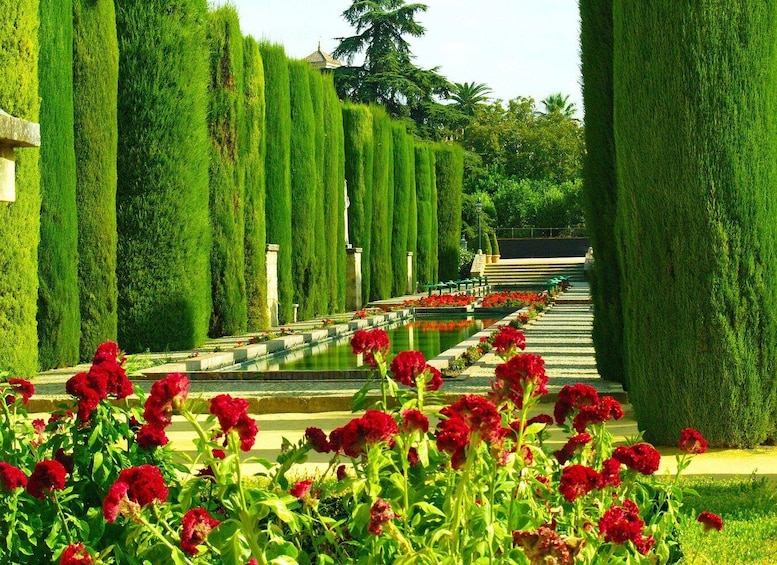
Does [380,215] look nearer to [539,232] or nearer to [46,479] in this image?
[539,232]

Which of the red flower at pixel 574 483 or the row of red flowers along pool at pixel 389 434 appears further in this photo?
the red flower at pixel 574 483

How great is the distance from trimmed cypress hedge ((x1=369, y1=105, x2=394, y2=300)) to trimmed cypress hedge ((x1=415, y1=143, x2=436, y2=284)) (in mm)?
5111

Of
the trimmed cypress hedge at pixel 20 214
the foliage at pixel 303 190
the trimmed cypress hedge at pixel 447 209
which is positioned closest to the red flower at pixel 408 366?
the trimmed cypress hedge at pixel 20 214

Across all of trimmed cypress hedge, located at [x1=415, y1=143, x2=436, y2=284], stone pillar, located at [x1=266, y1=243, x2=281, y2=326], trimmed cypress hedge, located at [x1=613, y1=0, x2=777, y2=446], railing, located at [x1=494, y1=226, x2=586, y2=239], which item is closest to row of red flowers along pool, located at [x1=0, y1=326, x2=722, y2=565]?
trimmed cypress hedge, located at [x1=613, y1=0, x2=777, y2=446]

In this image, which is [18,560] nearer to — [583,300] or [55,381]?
[55,381]

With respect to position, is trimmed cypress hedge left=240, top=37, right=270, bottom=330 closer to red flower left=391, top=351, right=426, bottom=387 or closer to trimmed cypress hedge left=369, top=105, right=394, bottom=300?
trimmed cypress hedge left=369, top=105, right=394, bottom=300

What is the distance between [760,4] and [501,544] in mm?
5939

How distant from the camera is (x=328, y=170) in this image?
26.7m

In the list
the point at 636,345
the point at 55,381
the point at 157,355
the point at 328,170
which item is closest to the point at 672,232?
the point at 636,345

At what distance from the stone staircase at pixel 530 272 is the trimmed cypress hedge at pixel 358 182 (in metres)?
11.1

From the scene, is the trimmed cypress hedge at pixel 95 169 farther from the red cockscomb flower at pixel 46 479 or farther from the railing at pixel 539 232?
the railing at pixel 539 232

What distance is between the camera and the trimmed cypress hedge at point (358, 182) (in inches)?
1169

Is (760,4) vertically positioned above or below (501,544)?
above

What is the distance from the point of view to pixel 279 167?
2258cm
